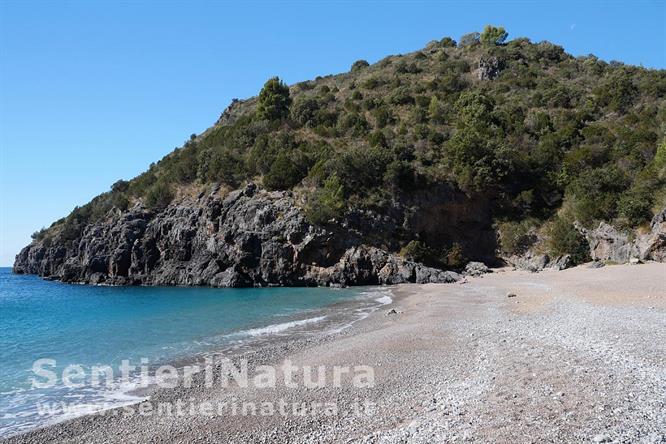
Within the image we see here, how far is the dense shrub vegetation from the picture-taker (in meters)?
43.9

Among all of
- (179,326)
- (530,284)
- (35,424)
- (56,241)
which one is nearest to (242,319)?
(179,326)

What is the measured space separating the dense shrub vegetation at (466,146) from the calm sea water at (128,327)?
1420 centimetres

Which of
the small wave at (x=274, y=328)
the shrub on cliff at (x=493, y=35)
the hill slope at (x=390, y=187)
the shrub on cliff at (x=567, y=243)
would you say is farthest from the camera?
the shrub on cliff at (x=493, y=35)

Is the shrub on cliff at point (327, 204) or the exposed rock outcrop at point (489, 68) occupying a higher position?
the exposed rock outcrop at point (489, 68)

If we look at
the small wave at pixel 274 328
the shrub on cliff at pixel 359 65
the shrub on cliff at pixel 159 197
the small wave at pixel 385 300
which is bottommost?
the small wave at pixel 274 328

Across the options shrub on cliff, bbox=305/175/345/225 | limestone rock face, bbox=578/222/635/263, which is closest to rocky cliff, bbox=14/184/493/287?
shrub on cliff, bbox=305/175/345/225

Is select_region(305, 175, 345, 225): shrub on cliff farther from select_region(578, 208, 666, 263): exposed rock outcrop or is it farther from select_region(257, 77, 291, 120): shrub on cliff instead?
select_region(257, 77, 291, 120): shrub on cliff

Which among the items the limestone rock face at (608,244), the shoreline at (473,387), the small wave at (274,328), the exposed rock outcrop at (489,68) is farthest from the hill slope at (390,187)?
the shoreline at (473,387)

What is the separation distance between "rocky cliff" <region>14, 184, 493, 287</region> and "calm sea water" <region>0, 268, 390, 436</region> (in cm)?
500

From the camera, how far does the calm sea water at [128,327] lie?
1236 centimetres

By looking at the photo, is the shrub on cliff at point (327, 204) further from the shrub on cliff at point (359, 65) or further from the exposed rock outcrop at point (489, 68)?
the shrub on cliff at point (359, 65)

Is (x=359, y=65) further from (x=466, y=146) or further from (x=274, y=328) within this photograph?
(x=274, y=328)

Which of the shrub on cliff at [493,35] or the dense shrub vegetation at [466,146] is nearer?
the dense shrub vegetation at [466,146]

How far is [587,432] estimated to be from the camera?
23.6ft
